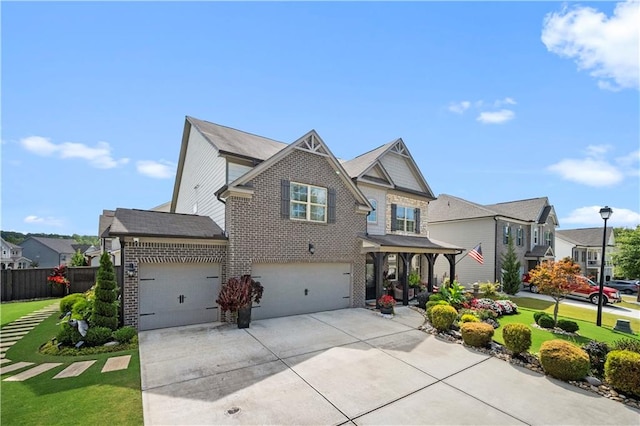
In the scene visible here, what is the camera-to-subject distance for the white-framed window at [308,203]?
1222 centimetres

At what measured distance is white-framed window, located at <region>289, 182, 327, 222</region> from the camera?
40.1ft

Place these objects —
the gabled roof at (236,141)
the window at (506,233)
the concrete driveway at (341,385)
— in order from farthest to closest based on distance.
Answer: the window at (506,233), the gabled roof at (236,141), the concrete driveway at (341,385)

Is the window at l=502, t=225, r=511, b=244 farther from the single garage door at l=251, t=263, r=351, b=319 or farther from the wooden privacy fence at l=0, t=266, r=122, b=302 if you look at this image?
the wooden privacy fence at l=0, t=266, r=122, b=302

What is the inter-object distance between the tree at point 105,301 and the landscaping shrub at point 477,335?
409 inches

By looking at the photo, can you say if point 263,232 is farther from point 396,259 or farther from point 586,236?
point 586,236

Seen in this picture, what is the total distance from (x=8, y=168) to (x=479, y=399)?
14466mm

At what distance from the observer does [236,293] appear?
32.3 feet

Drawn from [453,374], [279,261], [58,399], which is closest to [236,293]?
[279,261]

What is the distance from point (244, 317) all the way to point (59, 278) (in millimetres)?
13948

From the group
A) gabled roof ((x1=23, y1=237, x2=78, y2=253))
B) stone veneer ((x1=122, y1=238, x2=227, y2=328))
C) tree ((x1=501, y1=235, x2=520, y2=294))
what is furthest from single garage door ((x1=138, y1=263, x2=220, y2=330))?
gabled roof ((x1=23, y1=237, x2=78, y2=253))

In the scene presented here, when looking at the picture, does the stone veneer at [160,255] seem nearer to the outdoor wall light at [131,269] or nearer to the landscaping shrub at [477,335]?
the outdoor wall light at [131,269]

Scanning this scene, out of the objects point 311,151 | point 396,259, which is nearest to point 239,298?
point 311,151

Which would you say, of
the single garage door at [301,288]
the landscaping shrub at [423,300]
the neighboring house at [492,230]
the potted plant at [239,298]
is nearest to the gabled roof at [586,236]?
the neighboring house at [492,230]

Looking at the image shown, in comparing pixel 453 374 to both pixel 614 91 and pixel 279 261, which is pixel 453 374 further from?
pixel 614 91
